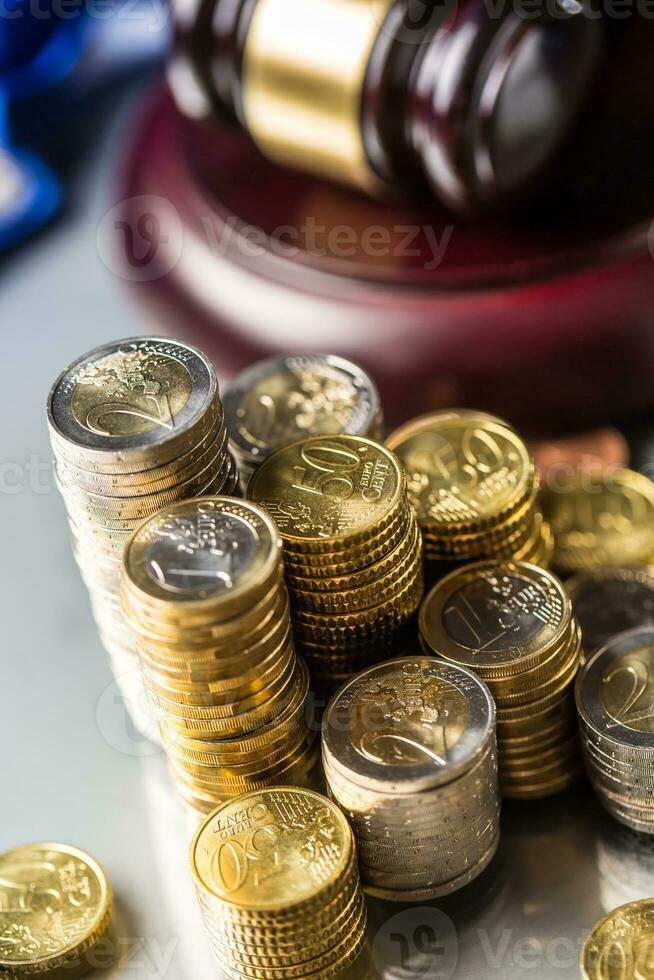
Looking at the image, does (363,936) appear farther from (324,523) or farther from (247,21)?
(247,21)

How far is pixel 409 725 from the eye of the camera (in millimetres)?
1036

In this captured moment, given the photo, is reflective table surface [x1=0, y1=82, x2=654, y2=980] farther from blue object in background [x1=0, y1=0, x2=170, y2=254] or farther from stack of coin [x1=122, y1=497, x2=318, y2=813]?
blue object in background [x1=0, y1=0, x2=170, y2=254]

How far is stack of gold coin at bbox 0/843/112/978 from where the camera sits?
1.08 meters

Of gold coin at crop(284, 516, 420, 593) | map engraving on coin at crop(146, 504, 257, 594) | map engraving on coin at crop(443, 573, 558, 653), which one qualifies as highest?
map engraving on coin at crop(146, 504, 257, 594)

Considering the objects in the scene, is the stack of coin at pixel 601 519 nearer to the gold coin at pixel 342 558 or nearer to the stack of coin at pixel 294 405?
the stack of coin at pixel 294 405

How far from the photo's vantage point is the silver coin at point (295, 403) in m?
1.25

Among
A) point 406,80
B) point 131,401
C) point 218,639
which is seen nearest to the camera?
point 218,639

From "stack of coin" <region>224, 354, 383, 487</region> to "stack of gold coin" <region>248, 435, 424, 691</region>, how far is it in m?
0.08

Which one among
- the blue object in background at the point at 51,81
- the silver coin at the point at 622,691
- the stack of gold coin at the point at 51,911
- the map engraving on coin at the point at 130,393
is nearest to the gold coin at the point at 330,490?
the map engraving on coin at the point at 130,393

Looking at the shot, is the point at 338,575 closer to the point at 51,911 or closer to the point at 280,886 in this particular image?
the point at 280,886

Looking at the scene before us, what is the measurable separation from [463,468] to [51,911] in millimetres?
524

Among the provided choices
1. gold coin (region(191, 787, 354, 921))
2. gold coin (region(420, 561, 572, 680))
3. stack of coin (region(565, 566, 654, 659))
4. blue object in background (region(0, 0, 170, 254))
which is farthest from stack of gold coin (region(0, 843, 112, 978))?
blue object in background (region(0, 0, 170, 254))

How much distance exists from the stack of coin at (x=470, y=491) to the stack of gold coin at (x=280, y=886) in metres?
0.27

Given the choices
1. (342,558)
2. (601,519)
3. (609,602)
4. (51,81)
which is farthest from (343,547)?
(51,81)
